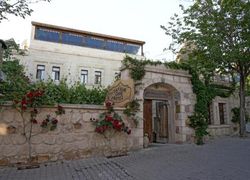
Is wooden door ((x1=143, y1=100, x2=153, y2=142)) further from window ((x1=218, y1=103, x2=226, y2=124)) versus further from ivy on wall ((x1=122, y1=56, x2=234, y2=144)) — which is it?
window ((x1=218, y1=103, x2=226, y2=124))

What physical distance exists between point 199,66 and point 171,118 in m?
4.10

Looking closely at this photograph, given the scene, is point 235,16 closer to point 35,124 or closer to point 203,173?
point 203,173

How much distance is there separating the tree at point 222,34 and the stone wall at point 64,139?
21.8 ft

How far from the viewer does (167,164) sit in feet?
19.6

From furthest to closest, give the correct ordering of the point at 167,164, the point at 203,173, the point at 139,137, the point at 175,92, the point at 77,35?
the point at 77,35 < the point at 175,92 < the point at 139,137 < the point at 167,164 < the point at 203,173

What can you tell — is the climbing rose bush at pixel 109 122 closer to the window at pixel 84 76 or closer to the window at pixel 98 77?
the window at pixel 84 76

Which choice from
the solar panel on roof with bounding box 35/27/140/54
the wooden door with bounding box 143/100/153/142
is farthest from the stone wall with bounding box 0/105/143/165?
the solar panel on roof with bounding box 35/27/140/54

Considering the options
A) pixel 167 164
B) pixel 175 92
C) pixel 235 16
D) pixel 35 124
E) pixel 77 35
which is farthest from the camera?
pixel 77 35

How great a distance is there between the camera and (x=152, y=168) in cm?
561

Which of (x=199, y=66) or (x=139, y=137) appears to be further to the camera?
(x=199, y=66)

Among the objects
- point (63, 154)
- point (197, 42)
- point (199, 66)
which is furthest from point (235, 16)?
point (63, 154)

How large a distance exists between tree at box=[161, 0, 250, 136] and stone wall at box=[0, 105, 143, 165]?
664cm

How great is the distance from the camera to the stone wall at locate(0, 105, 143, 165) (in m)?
6.23

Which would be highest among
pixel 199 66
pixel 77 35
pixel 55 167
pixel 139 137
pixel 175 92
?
pixel 77 35
